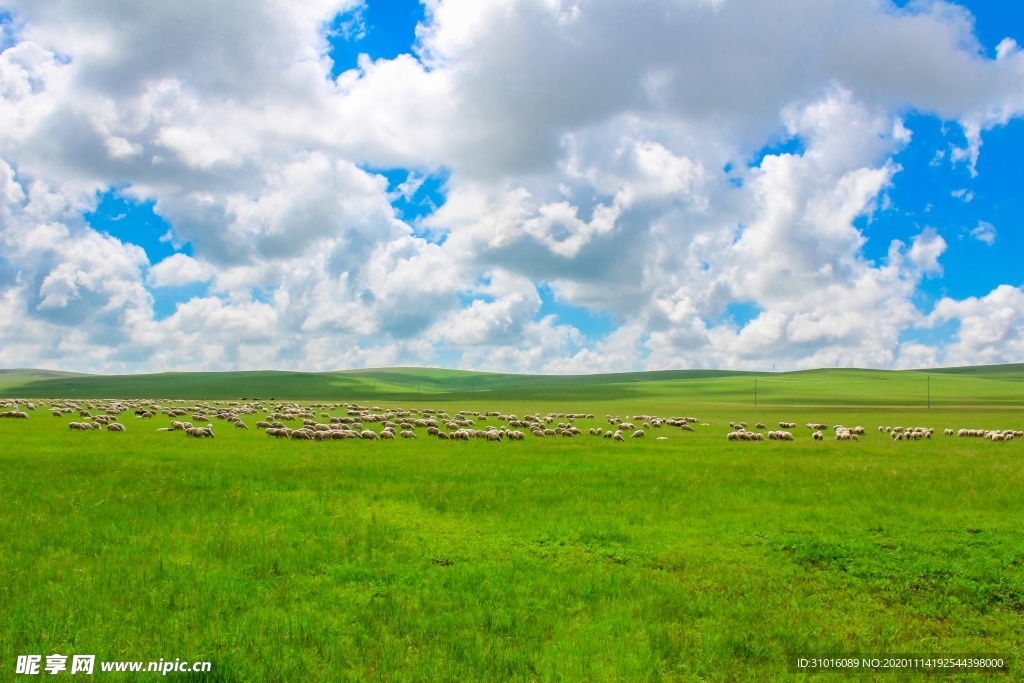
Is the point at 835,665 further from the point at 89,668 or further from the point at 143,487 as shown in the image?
the point at 143,487

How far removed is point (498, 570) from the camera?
1209cm

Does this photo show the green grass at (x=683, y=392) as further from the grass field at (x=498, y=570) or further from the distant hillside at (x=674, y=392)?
the grass field at (x=498, y=570)

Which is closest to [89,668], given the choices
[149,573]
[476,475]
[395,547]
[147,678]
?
[147,678]

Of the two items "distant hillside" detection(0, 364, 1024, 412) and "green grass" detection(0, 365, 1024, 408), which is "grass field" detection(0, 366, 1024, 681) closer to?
"distant hillside" detection(0, 364, 1024, 412)

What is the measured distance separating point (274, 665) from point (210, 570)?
4.07m

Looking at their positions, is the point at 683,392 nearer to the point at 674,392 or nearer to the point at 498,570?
the point at 674,392

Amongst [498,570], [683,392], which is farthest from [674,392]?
[498,570]

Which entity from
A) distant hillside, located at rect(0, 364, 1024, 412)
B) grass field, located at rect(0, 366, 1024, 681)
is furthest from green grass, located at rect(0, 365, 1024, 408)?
grass field, located at rect(0, 366, 1024, 681)

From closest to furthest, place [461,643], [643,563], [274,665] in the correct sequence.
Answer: [274,665]
[461,643]
[643,563]

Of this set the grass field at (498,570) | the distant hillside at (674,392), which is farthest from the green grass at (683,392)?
the grass field at (498,570)

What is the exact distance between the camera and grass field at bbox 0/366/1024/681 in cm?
901

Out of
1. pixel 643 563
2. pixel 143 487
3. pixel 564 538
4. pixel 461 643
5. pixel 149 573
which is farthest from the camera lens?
pixel 143 487

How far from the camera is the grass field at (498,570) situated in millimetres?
9008

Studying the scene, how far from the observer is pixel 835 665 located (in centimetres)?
922
